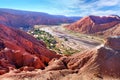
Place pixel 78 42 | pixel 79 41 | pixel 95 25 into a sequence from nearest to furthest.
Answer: pixel 78 42, pixel 79 41, pixel 95 25

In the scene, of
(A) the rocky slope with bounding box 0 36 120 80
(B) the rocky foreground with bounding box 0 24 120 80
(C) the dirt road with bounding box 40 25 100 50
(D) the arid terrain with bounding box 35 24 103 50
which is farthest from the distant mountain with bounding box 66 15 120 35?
(B) the rocky foreground with bounding box 0 24 120 80

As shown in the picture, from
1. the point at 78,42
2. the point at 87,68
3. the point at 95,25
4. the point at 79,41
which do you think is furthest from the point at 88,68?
the point at 95,25

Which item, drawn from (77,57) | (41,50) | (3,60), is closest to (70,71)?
(77,57)

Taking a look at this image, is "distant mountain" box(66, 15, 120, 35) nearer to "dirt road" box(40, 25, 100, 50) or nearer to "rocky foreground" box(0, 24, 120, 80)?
"dirt road" box(40, 25, 100, 50)

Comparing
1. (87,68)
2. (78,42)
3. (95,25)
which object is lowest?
(78,42)

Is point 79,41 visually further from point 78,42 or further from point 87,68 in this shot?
point 87,68

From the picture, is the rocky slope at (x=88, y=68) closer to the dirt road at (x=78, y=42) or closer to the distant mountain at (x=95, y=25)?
the dirt road at (x=78, y=42)
